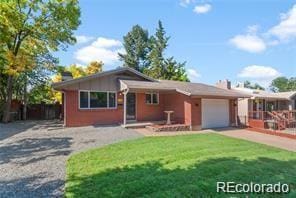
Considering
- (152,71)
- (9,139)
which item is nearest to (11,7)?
(9,139)

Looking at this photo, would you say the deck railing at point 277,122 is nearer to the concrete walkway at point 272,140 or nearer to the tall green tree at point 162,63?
the concrete walkway at point 272,140

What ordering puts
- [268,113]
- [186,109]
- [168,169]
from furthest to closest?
1. [268,113]
2. [186,109]
3. [168,169]

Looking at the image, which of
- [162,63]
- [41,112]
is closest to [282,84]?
[162,63]

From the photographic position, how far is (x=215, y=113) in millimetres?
19359

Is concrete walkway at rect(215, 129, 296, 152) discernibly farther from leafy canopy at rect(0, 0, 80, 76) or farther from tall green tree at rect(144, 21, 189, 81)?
tall green tree at rect(144, 21, 189, 81)

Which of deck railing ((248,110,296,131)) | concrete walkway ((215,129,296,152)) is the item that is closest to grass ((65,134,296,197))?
concrete walkway ((215,129,296,152))

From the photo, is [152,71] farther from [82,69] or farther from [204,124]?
[204,124]

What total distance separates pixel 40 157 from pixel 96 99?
9052mm

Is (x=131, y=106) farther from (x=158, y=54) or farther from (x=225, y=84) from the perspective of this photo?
(x=158, y=54)

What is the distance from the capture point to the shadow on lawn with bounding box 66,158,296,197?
5641 mm

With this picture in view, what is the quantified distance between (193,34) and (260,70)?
47.6 m

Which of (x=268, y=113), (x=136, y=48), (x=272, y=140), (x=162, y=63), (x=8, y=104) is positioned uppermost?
(x=136, y=48)

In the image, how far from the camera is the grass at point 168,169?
5.77 meters

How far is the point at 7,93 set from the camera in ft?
68.1
